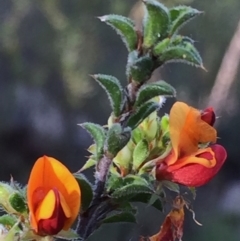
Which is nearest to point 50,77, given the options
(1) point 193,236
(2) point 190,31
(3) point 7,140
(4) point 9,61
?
(4) point 9,61

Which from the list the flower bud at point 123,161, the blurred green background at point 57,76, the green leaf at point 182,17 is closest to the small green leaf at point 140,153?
the flower bud at point 123,161

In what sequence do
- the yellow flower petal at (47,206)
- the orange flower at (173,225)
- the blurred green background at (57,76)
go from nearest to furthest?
the yellow flower petal at (47,206)
the orange flower at (173,225)
the blurred green background at (57,76)

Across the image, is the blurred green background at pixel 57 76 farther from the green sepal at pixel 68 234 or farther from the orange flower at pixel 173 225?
the green sepal at pixel 68 234

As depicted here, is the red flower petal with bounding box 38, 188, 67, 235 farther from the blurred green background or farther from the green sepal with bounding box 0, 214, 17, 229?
the blurred green background

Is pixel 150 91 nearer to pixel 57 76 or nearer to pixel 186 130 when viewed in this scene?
pixel 186 130

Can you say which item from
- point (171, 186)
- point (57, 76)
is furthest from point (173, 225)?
point (57, 76)

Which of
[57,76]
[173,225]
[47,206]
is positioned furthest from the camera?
[57,76]

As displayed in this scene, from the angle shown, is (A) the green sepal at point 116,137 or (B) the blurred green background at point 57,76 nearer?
(A) the green sepal at point 116,137
